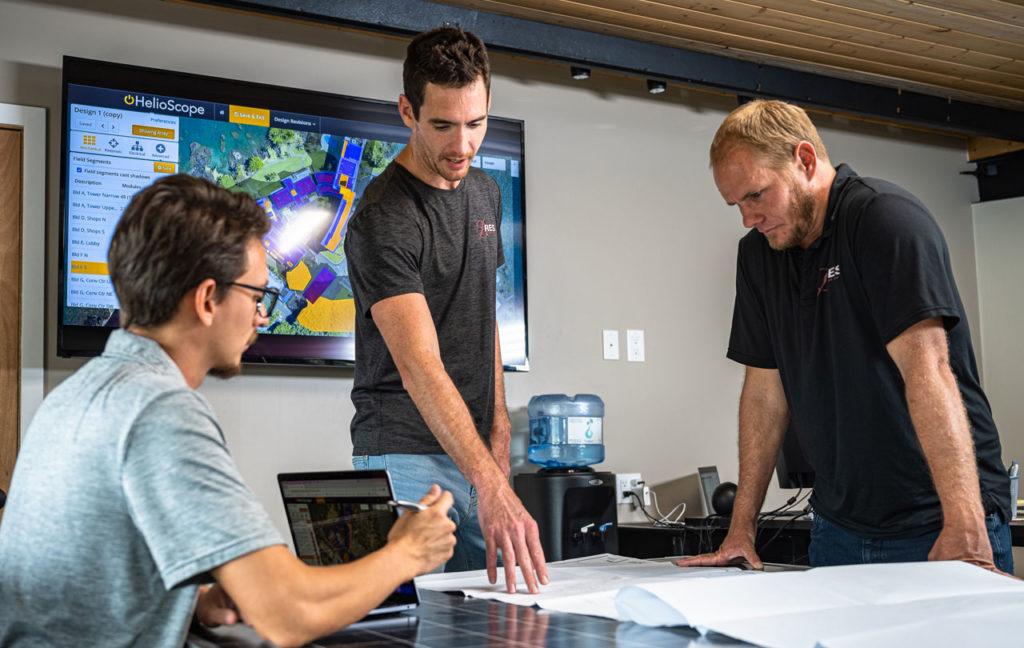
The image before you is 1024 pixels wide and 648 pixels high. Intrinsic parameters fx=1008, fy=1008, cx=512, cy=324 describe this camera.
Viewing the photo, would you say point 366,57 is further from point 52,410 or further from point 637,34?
point 52,410

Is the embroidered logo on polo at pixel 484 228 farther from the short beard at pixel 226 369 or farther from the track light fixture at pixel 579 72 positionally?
the track light fixture at pixel 579 72

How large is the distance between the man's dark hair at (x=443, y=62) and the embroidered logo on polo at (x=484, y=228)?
25cm

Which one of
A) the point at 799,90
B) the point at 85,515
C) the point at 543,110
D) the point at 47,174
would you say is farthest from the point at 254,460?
the point at 799,90

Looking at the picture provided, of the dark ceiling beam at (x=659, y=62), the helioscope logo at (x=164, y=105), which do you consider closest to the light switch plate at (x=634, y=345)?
the dark ceiling beam at (x=659, y=62)

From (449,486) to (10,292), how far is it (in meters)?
2.00

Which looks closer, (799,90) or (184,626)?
(184,626)

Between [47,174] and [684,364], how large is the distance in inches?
103

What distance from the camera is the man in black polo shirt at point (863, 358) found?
5.01 feet

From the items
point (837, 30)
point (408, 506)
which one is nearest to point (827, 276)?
point (408, 506)

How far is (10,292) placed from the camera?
10.4 feet

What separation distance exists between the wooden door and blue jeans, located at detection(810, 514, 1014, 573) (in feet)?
8.13

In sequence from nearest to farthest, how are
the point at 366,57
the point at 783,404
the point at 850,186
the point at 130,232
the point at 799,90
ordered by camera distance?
the point at 130,232
the point at 850,186
the point at 783,404
the point at 366,57
the point at 799,90

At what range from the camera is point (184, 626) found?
106cm
